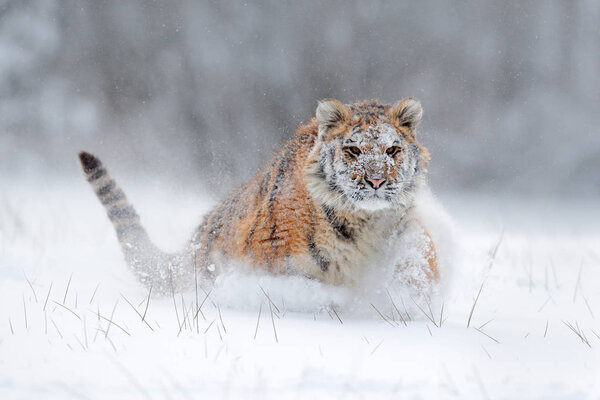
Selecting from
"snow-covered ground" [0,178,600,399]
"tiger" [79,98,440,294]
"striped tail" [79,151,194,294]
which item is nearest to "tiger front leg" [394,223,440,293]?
"tiger" [79,98,440,294]

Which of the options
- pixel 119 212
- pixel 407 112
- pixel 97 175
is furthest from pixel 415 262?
pixel 97 175

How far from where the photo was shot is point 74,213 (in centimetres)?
749

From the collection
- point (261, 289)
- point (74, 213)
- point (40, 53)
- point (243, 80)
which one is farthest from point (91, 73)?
point (261, 289)

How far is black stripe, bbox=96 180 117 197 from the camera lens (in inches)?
168

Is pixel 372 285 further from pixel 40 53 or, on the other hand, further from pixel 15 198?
pixel 40 53

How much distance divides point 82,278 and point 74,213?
3.83 m

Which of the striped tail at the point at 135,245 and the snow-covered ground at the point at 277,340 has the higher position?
the striped tail at the point at 135,245

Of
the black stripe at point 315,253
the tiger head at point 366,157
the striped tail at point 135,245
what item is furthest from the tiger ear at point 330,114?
the striped tail at point 135,245

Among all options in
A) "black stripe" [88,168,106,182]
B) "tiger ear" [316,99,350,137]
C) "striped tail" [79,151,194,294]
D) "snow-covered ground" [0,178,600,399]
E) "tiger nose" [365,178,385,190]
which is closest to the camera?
"snow-covered ground" [0,178,600,399]

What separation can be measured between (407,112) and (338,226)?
2.85 feet

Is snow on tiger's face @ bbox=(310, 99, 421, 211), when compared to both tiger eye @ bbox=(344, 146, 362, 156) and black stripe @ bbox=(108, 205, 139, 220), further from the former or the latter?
black stripe @ bbox=(108, 205, 139, 220)

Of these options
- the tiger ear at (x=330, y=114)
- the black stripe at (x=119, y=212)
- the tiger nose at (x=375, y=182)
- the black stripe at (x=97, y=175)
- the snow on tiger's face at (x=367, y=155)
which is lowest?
the tiger nose at (x=375, y=182)

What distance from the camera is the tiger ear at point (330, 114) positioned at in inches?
137

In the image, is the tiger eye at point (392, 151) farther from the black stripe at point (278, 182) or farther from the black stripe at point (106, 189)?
the black stripe at point (106, 189)
